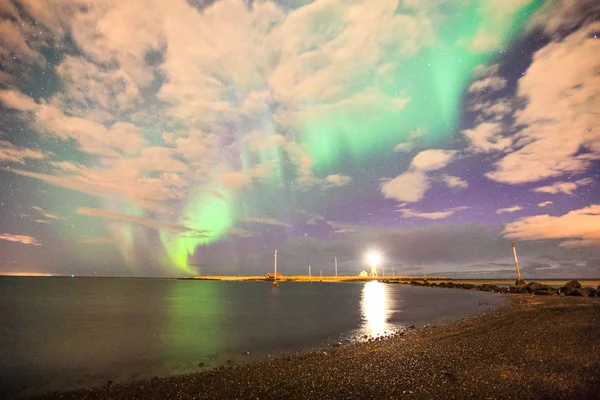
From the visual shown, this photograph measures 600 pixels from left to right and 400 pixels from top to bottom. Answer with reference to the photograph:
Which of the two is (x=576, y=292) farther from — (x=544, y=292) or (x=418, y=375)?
(x=418, y=375)

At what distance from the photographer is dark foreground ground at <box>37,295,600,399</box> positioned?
11961 mm

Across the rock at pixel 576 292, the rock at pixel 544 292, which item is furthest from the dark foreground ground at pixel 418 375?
the rock at pixel 544 292

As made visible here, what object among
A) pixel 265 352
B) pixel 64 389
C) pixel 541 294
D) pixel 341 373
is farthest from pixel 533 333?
pixel 541 294

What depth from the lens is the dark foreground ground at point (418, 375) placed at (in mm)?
11961

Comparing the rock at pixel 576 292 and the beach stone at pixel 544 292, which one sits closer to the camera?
the rock at pixel 576 292

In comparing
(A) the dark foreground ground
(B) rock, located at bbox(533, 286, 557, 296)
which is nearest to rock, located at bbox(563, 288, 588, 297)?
(B) rock, located at bbox(533, 286, 557, 296)

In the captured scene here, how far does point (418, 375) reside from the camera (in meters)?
14.0

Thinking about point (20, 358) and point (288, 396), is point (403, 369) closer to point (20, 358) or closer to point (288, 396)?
point (288, 396)

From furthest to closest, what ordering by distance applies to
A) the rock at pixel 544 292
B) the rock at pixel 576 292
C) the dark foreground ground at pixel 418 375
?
the rock at pixel 544 292
the rock at pixel 576 292
the dark foreground ground at pixel 418 375

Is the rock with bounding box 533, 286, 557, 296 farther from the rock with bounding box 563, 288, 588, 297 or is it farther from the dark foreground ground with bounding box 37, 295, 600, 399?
the dark foreground ground with bounding box 37, 295, 600, 399

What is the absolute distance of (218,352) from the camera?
24.6 meters

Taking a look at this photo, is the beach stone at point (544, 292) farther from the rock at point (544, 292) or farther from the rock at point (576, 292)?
the rock at point (576, 292)

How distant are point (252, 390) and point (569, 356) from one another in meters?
15.7

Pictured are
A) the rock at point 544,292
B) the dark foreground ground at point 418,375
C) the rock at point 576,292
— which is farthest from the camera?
the rock at point 544,292
